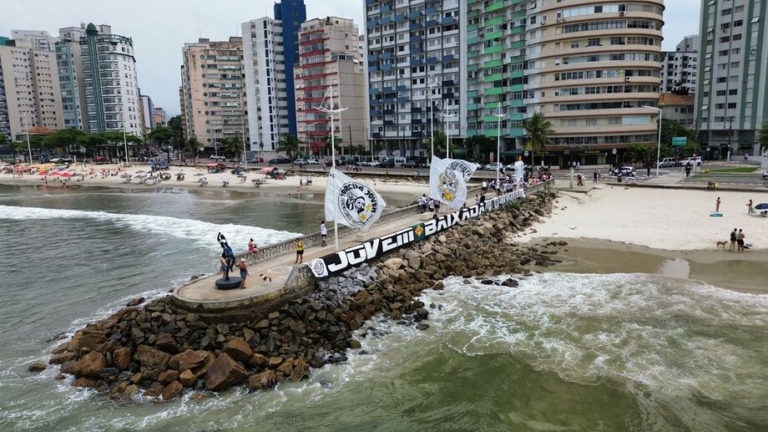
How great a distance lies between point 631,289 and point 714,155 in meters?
102

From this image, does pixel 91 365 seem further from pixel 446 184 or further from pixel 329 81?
pixel 329 81

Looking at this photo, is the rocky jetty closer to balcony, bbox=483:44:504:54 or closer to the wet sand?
the wet sand

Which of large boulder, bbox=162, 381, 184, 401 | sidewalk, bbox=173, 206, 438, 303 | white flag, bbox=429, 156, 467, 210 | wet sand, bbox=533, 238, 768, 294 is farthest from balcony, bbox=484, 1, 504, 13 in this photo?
large boulder, bbox=162, 381, 184, 401

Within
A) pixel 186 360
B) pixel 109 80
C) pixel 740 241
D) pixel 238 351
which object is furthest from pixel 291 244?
pixel 109 80

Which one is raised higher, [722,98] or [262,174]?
[722,98]

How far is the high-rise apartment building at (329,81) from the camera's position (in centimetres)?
13538

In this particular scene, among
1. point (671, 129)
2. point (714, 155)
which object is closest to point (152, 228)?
point (671, 129)

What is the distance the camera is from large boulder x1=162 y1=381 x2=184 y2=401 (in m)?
19.0

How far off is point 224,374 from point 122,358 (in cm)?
478

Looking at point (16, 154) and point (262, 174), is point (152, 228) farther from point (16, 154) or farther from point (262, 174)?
point (16, 154)

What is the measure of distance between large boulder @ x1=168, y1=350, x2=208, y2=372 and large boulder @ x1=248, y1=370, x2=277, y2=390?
223 cm

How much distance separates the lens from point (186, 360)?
66.3 ft

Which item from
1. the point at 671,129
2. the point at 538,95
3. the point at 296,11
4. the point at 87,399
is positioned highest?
the point at 296,11

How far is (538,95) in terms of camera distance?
97.6m
